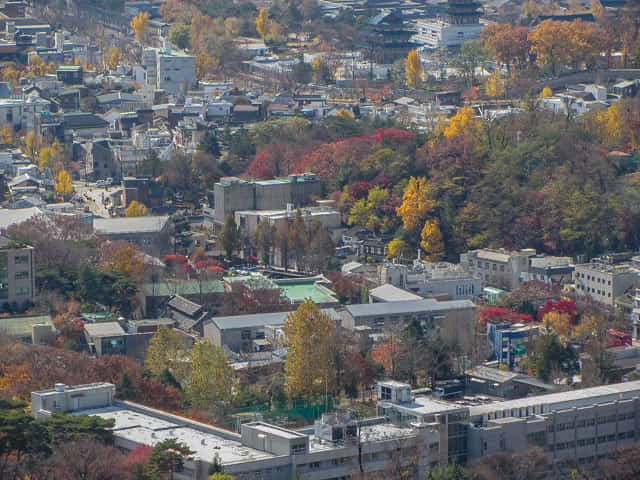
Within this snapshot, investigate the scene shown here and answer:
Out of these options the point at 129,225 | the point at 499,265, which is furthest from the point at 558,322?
the point at 129,225

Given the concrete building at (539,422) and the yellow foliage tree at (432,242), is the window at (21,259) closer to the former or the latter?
the yellow foliage tree at (432,242)

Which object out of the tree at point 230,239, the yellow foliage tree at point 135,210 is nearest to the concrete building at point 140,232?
the tree at point 230,239

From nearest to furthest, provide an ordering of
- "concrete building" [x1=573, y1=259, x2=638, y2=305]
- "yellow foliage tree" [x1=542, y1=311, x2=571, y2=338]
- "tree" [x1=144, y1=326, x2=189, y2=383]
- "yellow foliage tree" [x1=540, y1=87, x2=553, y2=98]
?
"tree" [x1=144, y1=326, x2=189, y2=383] → "yellow foliage tree" [x1=542, y1=311, x2=571, y2=338] → "concrete building" [x1=573, y1=259, x2=638, y2=305] → "yellow foliage tree" [x1=540, y1=87, x2=553, y2=98]

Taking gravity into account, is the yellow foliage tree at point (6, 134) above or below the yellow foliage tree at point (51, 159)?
above

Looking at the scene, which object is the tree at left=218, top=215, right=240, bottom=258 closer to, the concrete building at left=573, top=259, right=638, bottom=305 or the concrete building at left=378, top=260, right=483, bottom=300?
the concrete building at left=378, top=260, right=483, bottom=300

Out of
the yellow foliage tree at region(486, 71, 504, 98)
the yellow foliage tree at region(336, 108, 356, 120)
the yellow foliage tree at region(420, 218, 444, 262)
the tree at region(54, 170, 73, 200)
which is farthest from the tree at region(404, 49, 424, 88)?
the yellow foliage tree at region(420, 218, 444, 262)

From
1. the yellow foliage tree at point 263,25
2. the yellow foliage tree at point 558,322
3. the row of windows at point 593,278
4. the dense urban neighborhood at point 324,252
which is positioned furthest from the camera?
the yellow foliage tree at point 263,25

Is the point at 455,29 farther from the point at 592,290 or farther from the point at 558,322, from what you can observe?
the point at 558,322
